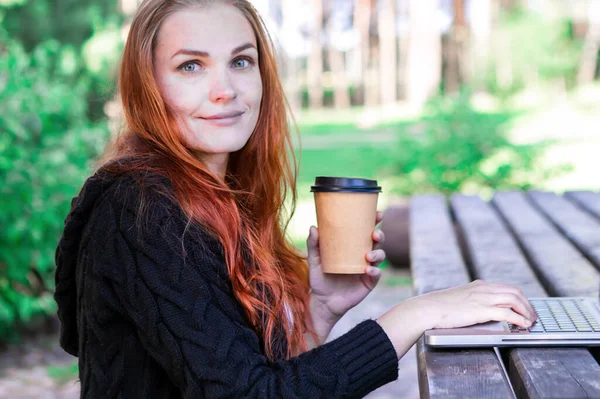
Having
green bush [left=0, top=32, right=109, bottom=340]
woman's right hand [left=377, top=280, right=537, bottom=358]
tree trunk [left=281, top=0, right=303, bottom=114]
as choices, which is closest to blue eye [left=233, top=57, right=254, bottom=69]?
woman's right hand [left=377, top=280, right=537, bottom=358]

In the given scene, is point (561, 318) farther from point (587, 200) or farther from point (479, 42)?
point (479, 42)

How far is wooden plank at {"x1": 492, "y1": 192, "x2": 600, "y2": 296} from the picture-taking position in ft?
7.40

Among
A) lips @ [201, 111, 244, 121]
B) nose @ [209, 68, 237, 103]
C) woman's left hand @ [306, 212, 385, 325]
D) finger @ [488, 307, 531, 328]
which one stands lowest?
woman's left hand @ [306, 212, 385, 325]

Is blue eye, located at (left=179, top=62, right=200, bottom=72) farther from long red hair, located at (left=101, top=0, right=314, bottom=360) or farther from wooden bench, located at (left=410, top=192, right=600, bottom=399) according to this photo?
wooden bench, located at (left=410, top=192, right=600, bottom=399)

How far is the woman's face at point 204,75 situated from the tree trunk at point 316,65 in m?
21.7

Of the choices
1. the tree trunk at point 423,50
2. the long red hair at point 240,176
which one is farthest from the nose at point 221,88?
the tree trunk at point 423,50

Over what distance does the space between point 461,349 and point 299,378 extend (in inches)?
12.9

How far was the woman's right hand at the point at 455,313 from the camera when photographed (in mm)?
1606

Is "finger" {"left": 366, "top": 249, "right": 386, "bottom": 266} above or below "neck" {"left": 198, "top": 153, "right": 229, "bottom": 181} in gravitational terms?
below

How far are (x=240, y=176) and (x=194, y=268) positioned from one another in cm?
61

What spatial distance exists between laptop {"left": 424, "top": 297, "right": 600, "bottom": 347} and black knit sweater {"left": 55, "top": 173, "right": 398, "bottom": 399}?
4.7 inches

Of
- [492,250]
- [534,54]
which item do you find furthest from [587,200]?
[534,54]

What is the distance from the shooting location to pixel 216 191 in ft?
6.03

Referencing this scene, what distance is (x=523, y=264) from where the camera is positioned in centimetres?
255
